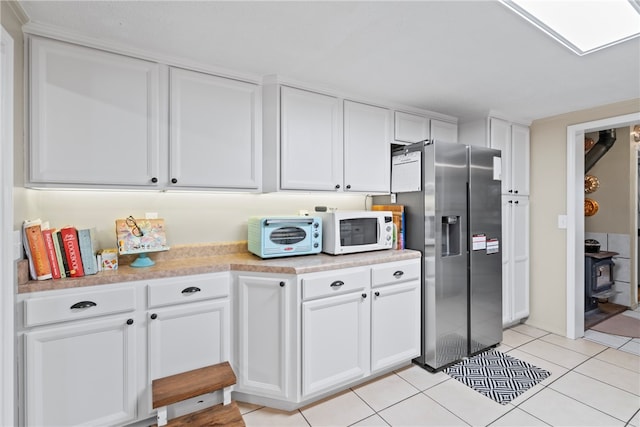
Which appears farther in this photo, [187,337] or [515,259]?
[515,259]

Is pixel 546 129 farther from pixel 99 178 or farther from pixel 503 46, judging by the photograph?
pixel 99 178

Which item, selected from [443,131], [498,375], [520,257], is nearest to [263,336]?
[498,375]

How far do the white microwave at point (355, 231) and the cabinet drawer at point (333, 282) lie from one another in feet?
0.79

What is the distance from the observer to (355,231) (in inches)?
96.0

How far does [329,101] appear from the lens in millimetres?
2484

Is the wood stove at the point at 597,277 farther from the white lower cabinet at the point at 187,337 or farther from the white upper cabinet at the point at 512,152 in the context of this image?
the white lower cabinet at the point at 187,337

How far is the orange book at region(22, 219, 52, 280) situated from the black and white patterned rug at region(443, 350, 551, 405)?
278cm

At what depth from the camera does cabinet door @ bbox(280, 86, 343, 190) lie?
7.56 ft

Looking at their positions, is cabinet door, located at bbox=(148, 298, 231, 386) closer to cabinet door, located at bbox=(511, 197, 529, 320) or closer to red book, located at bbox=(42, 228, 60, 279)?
red book, located at bbox=(42, 228, 60, 279)

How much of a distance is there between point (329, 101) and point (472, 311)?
7.06 ft

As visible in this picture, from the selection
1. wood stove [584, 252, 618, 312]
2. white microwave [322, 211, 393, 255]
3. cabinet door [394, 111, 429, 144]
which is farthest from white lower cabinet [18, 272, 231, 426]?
wood stove [584, 252, 618, 312]

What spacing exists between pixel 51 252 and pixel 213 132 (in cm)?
114

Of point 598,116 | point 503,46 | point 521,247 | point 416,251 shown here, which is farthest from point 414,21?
point 521,247

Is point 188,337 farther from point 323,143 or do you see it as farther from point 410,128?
point 410,128
